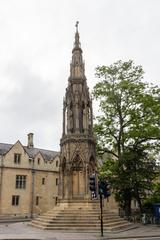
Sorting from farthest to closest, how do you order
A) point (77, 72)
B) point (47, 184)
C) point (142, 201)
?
1. point (47, 184)
2. point (142, 201)
3. point (77, 72)

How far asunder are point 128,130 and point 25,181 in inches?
912

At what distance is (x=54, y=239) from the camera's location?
15586 mm

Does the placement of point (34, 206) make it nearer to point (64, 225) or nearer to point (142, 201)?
point (142, 201)

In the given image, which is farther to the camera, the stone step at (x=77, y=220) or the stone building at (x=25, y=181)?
the stone building at (x=25, y=181)

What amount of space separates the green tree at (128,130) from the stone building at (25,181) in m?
18.9

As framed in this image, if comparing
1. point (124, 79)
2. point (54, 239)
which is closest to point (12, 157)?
point (124, 79)

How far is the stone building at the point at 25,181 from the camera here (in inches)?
1667

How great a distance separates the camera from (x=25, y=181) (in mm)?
44812

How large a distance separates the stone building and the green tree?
18886 mm

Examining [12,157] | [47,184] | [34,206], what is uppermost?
[12,157]

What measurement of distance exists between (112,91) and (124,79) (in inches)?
71.5

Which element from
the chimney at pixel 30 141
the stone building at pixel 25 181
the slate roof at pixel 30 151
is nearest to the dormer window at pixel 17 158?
the stone building at pixel 25 181

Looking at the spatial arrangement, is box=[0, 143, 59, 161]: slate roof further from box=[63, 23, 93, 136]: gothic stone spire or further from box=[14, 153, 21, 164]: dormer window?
box=[63, 23, 93, 136]: gothic stone spire

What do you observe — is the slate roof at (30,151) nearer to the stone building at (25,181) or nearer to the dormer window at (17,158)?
the stone building at (25,181)
